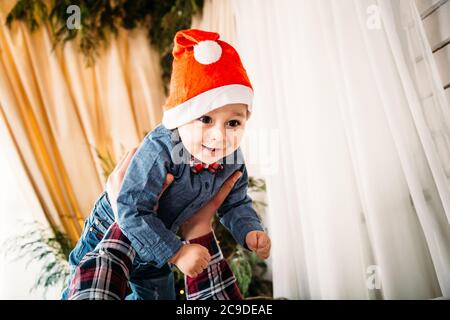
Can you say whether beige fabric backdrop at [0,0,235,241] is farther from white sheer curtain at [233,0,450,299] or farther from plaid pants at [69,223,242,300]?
plaid pants at [69,223,242,300]

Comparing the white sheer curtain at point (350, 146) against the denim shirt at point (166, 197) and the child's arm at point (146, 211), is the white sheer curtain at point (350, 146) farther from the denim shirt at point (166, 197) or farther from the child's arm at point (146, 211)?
the child's arm at point (146, 211)

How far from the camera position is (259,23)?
0.84 meters

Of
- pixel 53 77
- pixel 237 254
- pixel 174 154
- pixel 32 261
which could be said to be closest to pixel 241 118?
pixel 174 154

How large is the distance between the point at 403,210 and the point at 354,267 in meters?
0.17

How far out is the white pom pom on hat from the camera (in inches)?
21.0

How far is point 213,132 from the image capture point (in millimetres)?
535

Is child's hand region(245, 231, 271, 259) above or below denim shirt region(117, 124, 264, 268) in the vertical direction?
below

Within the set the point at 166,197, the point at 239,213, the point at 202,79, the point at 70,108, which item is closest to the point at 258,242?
the point at 239,213

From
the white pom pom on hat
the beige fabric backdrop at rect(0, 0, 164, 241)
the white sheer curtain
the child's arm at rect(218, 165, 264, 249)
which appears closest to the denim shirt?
the child's arm at rect(218, 165, 264, 249)

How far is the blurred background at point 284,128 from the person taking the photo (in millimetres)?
604

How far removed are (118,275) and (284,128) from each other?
50 cm

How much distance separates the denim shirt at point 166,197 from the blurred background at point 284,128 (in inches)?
9.4

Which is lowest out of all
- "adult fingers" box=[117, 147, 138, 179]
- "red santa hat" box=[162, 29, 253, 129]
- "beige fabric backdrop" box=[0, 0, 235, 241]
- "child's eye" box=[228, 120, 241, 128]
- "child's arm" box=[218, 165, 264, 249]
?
"child's arm" box=[218, 165, 264, 249]
